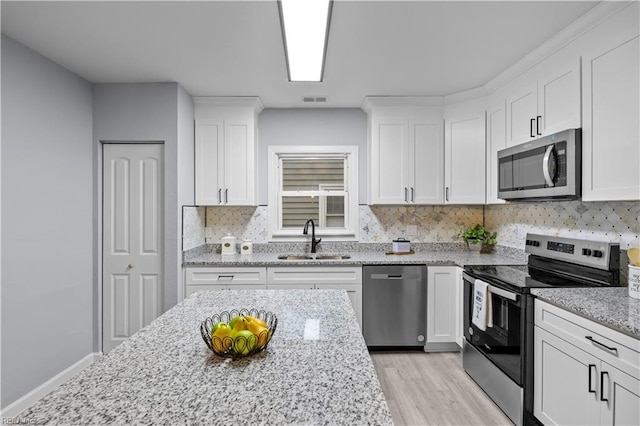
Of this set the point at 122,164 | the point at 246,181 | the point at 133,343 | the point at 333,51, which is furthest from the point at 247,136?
the point at 133,343

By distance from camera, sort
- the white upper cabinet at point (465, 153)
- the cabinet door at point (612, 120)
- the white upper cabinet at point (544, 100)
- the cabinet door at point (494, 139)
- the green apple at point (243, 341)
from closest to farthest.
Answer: the green apple at point (243, 341) → the cabinet door at point (612, 120) → the white upper cabinet at point (544, 100) → the cabinet door at point (494, 139) → the white upper cabinet at point (465, 153)

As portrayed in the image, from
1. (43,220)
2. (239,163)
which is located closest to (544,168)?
(239,163)

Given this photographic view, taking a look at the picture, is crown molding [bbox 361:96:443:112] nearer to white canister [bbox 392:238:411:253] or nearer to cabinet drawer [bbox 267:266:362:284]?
white canister [bbox 392:238:411:253]

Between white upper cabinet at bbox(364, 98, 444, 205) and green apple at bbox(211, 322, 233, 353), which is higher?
white upper cabinet at bbox(364, 98, 444, 205)

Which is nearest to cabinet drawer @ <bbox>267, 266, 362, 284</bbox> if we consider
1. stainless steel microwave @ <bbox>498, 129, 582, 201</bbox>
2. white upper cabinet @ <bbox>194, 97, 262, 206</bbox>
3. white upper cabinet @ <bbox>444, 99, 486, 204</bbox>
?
white upper cabinet @ <bbox>194, 97, 262, 206</bbox>

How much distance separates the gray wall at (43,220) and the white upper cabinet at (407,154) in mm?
2654

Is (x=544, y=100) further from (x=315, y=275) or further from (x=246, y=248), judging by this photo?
(x=246, y=248)

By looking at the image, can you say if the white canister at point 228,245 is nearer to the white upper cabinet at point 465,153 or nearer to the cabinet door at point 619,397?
the white upper cabinet at point 465,153

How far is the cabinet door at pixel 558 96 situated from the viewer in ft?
6.95

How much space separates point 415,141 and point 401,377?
7.26 ft

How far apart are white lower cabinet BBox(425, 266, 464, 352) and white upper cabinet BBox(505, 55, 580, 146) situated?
4.19 feet

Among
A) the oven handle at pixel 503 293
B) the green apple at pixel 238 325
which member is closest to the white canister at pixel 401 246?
the oven handle at pixel 503 293

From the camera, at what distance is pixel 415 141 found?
11.5ft

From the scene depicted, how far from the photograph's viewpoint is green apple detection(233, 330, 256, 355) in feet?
3.56
